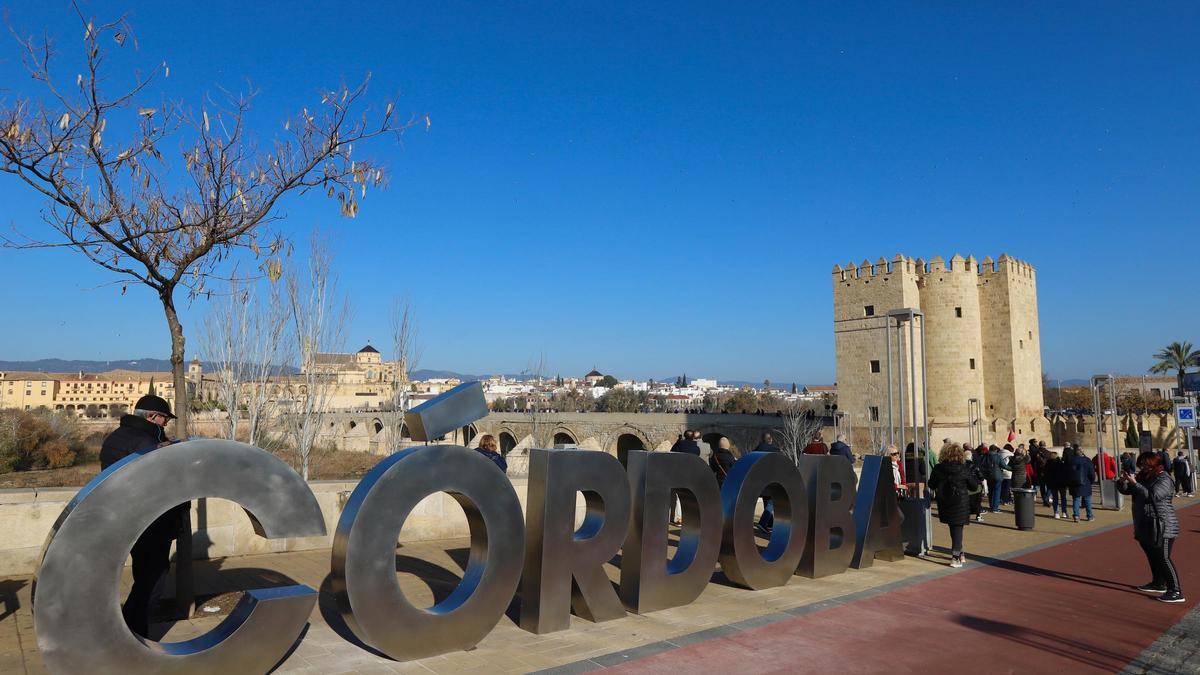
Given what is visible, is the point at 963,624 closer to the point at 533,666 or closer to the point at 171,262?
the point at 533,666

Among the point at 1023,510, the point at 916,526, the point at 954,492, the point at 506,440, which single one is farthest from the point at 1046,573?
the point at 506,440

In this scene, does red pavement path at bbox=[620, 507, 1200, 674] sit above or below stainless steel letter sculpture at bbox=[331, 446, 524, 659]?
below

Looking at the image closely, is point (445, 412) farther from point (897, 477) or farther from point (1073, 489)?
point (1073, 489)

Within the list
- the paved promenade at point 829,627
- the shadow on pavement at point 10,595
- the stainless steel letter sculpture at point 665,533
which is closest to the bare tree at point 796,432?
the paved promenade at point 829,627

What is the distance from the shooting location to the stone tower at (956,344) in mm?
41938

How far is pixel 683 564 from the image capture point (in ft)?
23.1

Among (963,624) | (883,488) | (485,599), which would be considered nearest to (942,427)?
(883,488)

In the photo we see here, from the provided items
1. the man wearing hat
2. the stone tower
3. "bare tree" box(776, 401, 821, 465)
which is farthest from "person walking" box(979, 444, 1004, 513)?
the stone tower

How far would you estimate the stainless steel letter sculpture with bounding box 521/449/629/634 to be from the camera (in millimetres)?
6000

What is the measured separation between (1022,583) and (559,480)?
583cm

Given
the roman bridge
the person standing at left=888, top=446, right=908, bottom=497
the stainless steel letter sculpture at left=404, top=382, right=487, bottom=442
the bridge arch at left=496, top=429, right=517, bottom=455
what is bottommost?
the bridge arch at left=496, top=429, right=517, bottom=455

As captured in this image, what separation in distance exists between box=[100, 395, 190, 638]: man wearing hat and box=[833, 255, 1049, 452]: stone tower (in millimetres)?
40058

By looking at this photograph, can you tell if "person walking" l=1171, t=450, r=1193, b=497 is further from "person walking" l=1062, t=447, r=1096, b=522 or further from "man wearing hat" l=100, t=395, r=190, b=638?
"man wearing hat" l=100, t=395, r=190, b=638

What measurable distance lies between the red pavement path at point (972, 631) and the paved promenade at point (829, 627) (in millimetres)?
20
